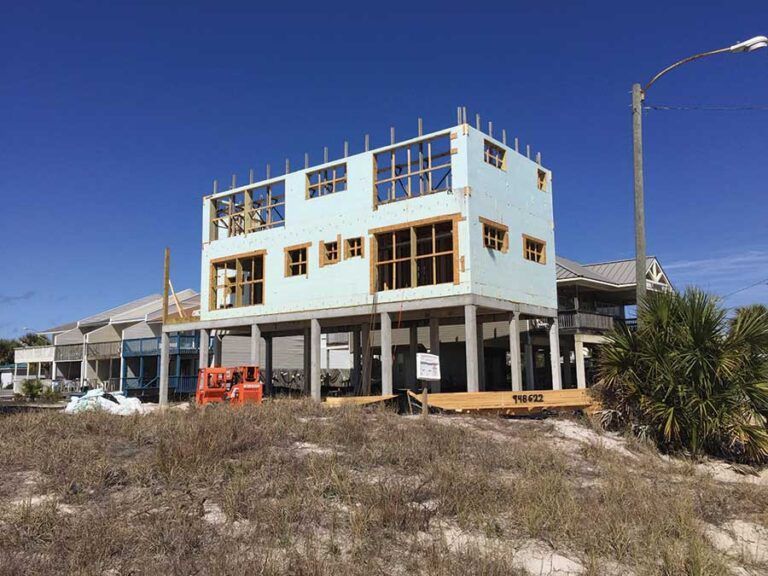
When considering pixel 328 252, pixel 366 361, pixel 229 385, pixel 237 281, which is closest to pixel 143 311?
pixel 237 281

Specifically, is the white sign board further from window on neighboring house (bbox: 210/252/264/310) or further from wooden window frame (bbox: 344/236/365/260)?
window on neighboring house (bbox: 210/252/264/310)

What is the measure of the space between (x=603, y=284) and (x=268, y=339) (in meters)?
19.6

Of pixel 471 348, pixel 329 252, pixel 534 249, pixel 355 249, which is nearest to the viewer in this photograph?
pixel 471 348

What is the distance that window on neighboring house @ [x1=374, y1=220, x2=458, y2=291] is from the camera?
87.5 ft

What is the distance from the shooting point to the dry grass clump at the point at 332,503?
26.2ft

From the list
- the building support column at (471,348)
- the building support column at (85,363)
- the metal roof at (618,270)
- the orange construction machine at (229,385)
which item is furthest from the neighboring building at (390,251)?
the building support column at (85,363)

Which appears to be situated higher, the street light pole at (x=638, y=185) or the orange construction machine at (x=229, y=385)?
the street light pole at (x=638, y=185)

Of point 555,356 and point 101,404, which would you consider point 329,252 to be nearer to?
point 555,356

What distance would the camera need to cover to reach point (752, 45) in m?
15.0

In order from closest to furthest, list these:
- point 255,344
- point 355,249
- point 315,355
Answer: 1. point 355,249
2. point 315,355
3. point 255,344

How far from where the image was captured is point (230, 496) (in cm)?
977

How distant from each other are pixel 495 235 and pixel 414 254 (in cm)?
335

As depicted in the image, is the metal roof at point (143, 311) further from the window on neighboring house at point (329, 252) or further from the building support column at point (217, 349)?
the window on neighboring house at point (329, 252)

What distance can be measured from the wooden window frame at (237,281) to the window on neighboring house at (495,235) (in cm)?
1120
